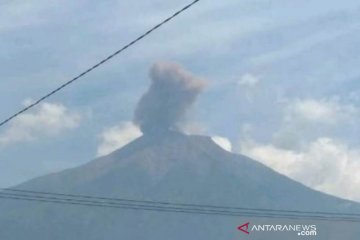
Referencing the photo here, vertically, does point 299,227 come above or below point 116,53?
above

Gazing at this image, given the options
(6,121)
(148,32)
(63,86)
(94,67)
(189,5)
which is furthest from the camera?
(6,121)

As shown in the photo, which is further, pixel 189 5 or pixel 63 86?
pixel 63 86

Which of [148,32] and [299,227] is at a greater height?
[299,227]

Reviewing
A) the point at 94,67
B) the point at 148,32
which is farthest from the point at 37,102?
the point at 148,32

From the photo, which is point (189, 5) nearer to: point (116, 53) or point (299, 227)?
point (116, 53)

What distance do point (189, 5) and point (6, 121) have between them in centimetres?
1181

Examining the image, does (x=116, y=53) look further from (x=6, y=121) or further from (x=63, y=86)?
(x=6, y=121)

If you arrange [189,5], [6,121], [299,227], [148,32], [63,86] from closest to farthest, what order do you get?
[189,5]
[148,32]
[63,86]
[6,121]
[299,227]

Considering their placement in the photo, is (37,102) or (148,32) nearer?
(148,32)

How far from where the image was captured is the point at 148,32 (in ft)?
76.9

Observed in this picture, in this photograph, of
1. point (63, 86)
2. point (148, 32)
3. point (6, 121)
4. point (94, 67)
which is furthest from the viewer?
point (6, 121)

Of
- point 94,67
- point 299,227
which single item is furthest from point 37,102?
point 299,227

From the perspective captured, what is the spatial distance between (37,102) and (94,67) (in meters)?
3.84

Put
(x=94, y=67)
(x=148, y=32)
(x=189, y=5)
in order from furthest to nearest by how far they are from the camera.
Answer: (x=94, y=67)
(x=148, y=32)
(x=189, y=5)
